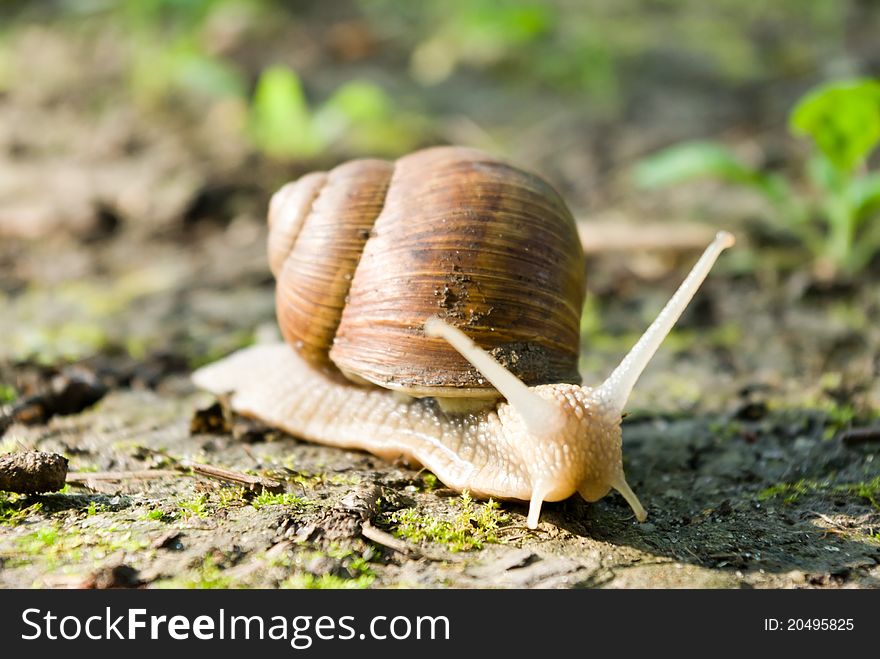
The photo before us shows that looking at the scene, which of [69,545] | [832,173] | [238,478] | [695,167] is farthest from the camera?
[832,173]

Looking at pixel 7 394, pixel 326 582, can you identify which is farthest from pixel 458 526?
pixel 7 394

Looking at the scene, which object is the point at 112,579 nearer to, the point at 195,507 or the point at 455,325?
the point at 195,507

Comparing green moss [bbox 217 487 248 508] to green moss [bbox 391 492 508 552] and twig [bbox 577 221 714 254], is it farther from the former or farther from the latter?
twig [bbox 577 221 714 254]

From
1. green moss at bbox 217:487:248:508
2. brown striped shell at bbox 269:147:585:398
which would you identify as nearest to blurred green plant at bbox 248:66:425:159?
brown striped shell at bbox 269:147:585:398

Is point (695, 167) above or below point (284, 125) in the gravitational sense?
below

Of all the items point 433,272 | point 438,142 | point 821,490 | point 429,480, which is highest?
point 438,142

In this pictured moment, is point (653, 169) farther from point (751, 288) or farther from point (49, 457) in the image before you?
point (49, 457)

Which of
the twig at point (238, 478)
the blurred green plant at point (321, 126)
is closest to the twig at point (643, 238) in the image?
the blurred green plant at point (321, 126)
